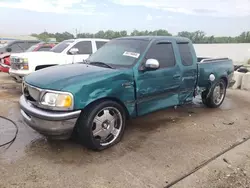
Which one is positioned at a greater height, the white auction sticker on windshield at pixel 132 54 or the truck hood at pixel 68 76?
the white auction sticker on windshield at pixel 132 54

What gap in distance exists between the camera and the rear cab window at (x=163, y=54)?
4.19 meters

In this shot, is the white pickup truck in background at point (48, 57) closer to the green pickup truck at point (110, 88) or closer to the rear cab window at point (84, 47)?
the rear cab window at point (84, 47)

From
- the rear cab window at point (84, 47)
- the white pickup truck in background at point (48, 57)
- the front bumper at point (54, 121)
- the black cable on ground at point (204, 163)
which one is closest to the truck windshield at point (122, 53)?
the front bumper at point (54, 121)

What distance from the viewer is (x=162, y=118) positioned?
5.20m

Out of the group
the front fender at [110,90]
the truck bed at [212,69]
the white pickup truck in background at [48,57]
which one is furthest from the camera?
the white pickup truck in background at [48,57]

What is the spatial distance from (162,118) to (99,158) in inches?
87.5

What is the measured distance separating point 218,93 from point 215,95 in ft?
Answer: 0.57

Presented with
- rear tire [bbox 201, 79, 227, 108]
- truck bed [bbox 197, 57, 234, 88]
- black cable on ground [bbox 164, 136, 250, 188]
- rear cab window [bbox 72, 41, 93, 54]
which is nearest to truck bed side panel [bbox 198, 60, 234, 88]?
truck bed [bbox 197, 57, 234, 88]

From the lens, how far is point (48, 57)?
279 inches

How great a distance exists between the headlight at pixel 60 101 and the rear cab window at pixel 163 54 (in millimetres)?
1663

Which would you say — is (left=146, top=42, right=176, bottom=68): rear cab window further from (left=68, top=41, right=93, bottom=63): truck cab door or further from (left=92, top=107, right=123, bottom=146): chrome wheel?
(left=68, top=41, right=93, bottom=63): truck cab door

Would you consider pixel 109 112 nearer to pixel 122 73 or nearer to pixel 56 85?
pixel 122 73

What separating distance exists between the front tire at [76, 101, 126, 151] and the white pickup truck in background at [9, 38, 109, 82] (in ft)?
10.9

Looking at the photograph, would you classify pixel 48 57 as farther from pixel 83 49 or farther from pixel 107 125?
pixel 107 125
